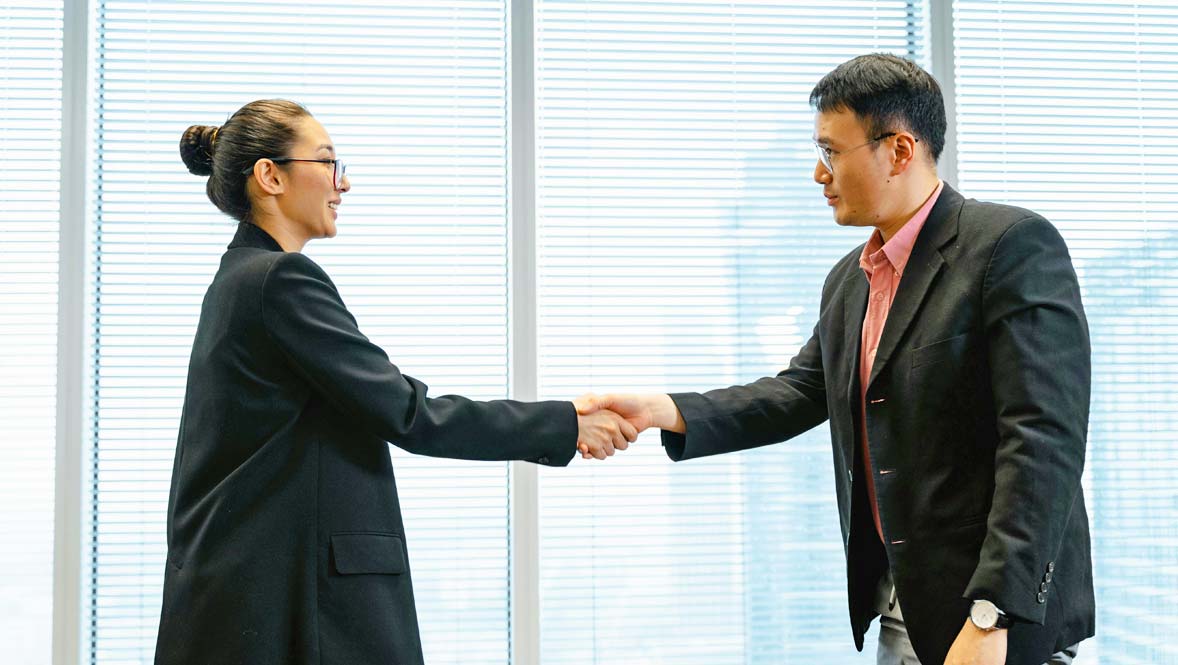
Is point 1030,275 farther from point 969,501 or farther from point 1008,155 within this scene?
point 1008,155

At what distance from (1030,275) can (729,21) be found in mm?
1632

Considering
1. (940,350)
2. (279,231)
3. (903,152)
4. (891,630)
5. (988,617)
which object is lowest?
(891,630)

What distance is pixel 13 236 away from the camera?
276 centimetres

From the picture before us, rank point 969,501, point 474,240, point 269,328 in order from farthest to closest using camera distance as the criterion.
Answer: point 474,240, point 269,328, point 969,501

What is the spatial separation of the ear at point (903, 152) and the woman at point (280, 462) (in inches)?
37.7

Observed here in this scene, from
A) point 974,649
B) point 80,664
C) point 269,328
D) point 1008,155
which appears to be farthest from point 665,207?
point 80,664

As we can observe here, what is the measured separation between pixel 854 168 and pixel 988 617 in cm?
82

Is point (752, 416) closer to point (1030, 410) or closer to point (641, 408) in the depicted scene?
point (641, 408)

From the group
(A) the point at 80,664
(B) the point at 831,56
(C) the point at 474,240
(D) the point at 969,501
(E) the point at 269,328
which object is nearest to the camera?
(D) the point at 969,501

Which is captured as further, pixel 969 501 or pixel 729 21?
pixel 729 21

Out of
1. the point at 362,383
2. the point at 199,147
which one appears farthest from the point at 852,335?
the point at 199,147

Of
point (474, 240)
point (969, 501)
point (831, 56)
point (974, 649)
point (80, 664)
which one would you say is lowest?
point (80, 664)

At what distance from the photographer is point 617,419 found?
2.33 m

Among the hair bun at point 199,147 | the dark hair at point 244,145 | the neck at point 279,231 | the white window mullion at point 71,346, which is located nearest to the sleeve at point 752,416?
the neck at point 279,231
